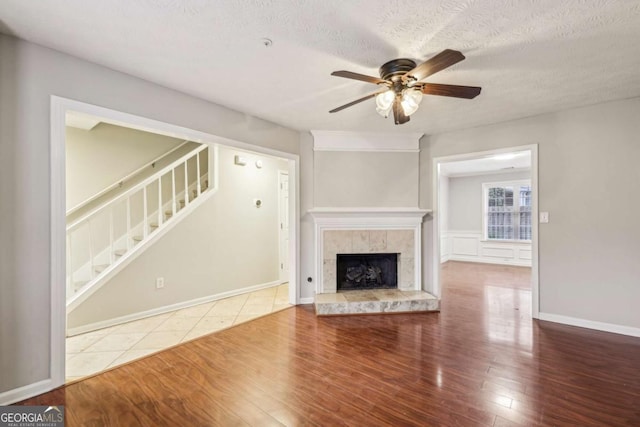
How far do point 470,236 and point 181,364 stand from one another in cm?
761

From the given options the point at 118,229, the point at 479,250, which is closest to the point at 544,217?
the point at 479,250

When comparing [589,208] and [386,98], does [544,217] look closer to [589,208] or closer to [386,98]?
[589,208]

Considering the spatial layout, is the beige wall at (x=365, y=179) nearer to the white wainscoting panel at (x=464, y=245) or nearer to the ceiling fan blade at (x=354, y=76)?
the ceiling fan blade at (x=354, y=76)

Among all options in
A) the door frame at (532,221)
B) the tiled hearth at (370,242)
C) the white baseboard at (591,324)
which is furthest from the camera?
the tiled hearth at (370,242)

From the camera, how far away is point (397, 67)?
2125 mm

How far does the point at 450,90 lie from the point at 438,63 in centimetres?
39

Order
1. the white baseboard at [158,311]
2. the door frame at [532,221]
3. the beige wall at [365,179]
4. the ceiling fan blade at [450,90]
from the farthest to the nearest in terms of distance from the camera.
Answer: the beige wall at [365,179] → the door frame at [532,221] → the white baseboard at [158,311] → the ceiling fan blade at [450,90]

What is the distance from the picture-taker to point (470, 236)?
7.82 meters

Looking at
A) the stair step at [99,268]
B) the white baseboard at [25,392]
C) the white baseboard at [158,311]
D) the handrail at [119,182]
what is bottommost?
the white baseboard at [158,311]

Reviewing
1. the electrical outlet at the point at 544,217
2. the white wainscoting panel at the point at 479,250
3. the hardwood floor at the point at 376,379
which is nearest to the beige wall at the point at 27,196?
the hardwood floor at the point at 376,379

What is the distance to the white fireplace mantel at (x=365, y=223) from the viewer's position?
4.02 m

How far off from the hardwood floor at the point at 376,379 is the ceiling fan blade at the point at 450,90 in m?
2.14

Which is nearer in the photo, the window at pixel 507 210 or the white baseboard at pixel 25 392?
the white baseboard at pixel 25 392

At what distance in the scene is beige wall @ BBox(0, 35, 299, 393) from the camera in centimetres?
189
